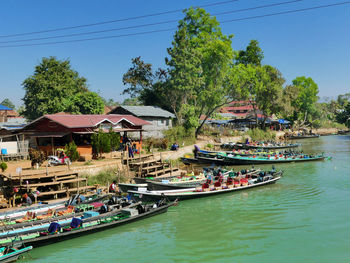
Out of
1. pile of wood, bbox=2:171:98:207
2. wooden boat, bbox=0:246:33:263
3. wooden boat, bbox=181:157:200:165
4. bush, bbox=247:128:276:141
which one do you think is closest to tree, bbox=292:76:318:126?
bush, bbox=247:128:276:141

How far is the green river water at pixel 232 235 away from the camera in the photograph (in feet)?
38.9

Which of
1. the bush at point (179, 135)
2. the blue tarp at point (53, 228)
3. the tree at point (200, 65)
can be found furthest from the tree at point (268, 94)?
the blue tarp at point (53, 228)

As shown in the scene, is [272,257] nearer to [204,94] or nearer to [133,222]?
[133,222]

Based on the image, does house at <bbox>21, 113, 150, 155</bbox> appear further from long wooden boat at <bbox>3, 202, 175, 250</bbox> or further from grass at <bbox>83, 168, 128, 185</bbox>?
long wooden boat at <bbox>3, 202, 175, 250</bbox>

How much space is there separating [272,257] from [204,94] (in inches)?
1269

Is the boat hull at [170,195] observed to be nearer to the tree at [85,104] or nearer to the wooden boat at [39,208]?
the wooden boat at [39,208]

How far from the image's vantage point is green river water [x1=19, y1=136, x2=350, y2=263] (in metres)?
11.8

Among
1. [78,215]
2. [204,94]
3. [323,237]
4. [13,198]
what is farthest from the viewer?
[204,94]

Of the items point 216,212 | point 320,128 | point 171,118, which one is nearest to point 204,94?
point 171,118

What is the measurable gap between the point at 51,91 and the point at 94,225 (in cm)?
3570

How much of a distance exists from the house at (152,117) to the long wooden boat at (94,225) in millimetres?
21546

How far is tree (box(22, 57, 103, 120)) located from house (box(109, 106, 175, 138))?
6.25 meters

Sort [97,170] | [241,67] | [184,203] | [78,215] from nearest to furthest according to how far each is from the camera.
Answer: [78,215], [184,203], [97,170], [241,67]

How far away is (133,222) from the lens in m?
15.5
